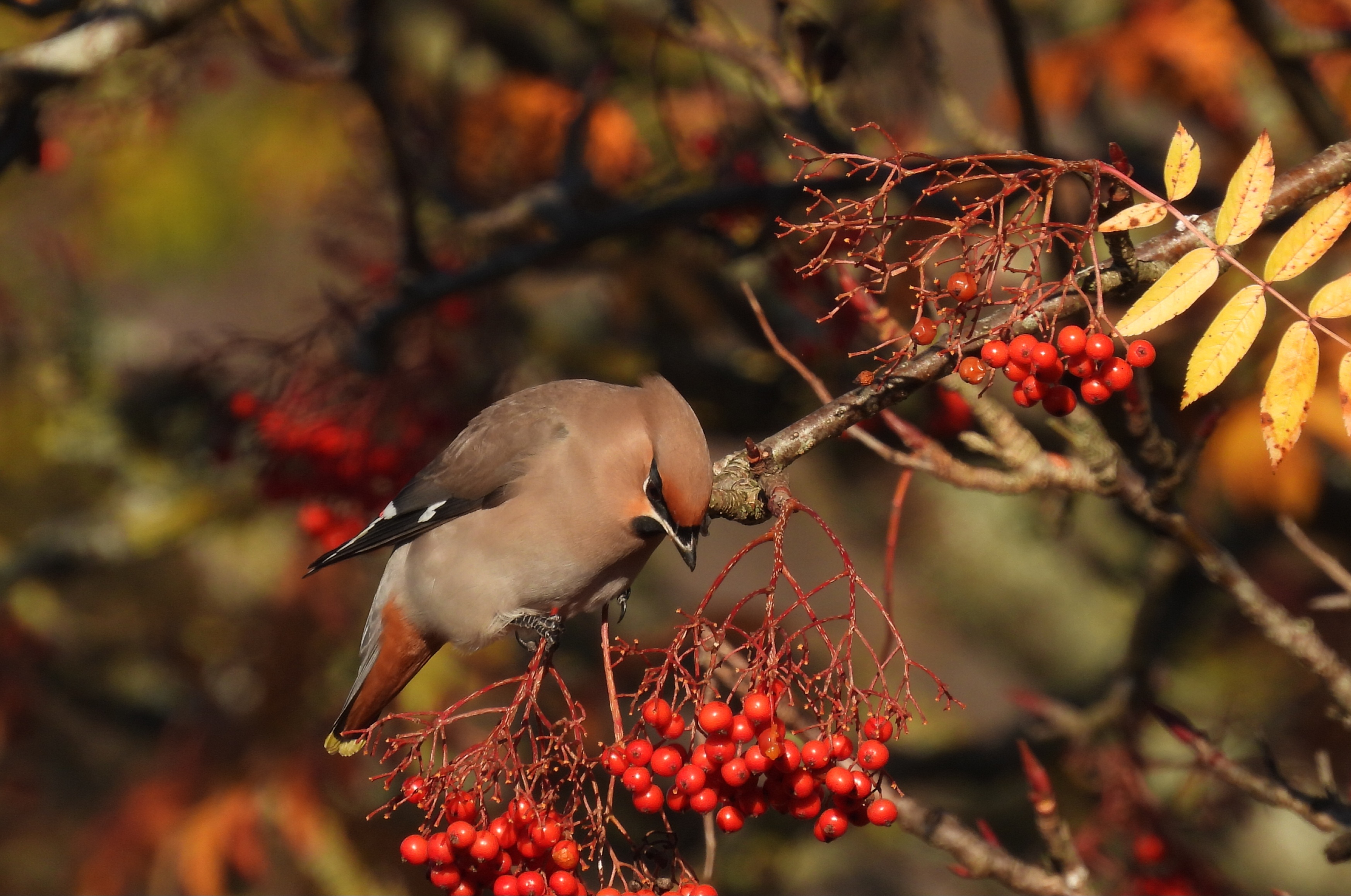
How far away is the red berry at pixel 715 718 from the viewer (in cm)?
172

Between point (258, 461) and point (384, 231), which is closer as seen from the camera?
point (258, 461)

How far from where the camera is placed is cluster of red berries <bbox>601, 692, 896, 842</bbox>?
5.63ft

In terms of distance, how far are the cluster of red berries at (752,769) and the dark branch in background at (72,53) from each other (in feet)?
5.91

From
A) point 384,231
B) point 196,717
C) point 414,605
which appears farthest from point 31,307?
point 414,605

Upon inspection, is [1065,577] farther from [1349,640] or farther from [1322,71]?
[1322,71]

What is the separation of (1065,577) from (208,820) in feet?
11.0

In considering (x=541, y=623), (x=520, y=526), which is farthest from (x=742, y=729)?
(x=520, y=526)

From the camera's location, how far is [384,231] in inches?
194

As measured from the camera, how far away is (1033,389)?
65.4 inches

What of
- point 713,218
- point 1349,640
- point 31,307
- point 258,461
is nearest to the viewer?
point 713,218

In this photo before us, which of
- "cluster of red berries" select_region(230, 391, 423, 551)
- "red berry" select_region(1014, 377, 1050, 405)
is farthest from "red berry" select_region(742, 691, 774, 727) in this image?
"cluster of red berries" select_region(230, 391, 423, 551)

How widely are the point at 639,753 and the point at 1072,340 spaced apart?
33.4 inches

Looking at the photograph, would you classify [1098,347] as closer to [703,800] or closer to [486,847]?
[703,800]

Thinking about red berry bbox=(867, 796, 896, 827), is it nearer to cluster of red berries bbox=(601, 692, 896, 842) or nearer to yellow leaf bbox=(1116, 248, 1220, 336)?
cluster of red berries bbox=(601, 692, 896, 842)
